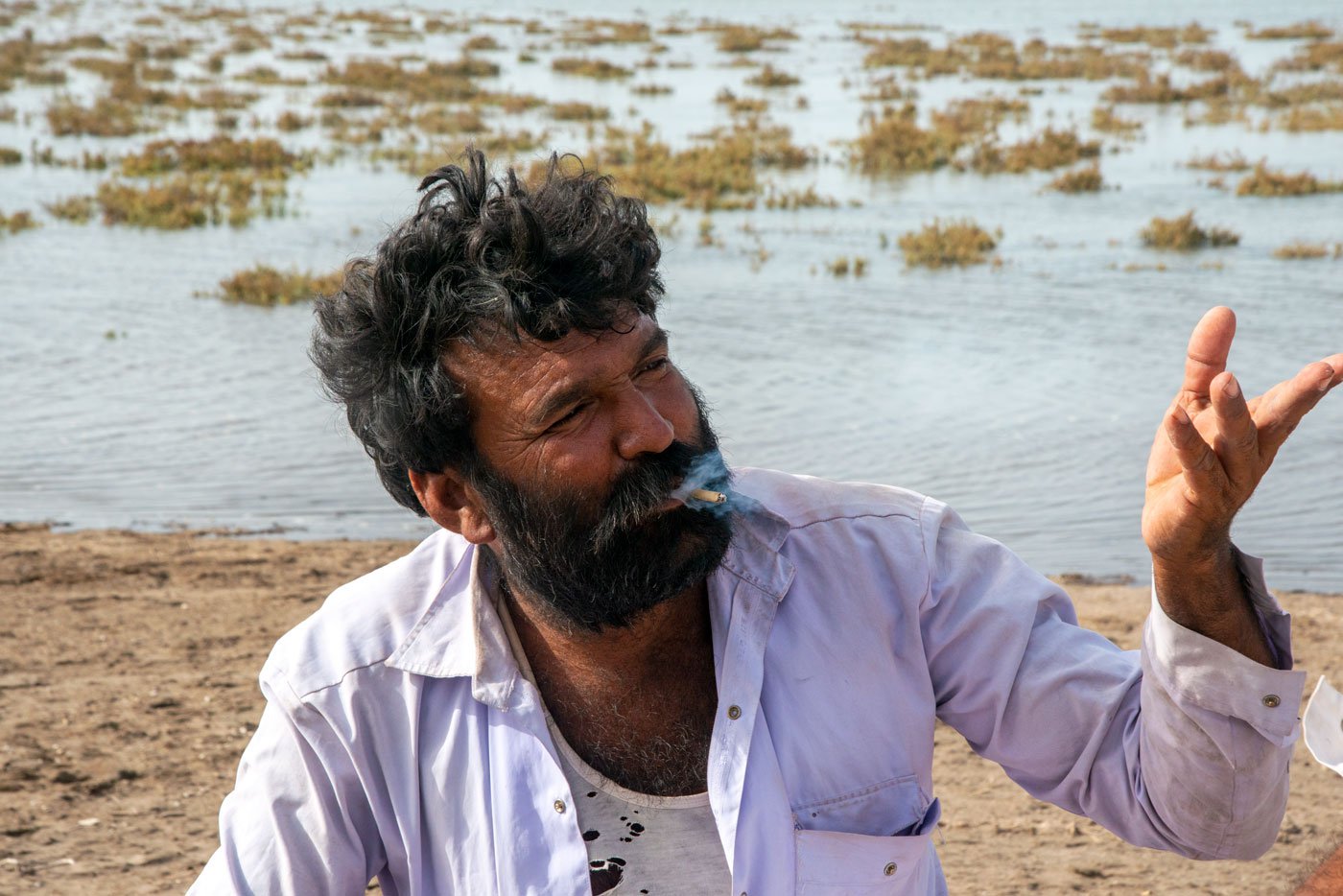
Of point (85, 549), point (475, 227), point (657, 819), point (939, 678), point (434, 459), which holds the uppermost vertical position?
point (475, 227)

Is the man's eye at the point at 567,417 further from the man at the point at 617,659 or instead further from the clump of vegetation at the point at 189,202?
the clump of vegetation at the point at 189,202

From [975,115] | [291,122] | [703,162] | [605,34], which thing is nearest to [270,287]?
[703,162]

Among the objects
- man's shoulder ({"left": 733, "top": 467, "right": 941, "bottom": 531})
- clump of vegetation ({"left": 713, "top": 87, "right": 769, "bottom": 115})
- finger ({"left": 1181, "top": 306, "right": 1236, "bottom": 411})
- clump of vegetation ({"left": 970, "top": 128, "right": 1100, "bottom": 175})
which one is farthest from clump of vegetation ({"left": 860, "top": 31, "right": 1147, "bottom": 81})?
finger ({"left": 1181, "top": 306, "right": 1236, "bottom": 411})

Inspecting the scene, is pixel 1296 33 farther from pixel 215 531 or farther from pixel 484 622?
pixel 484 622

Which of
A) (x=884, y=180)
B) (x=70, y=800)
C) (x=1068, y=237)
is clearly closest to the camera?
(x=70, y=800)

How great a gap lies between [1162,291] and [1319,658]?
23.4 feet

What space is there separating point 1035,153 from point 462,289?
54.2 feet

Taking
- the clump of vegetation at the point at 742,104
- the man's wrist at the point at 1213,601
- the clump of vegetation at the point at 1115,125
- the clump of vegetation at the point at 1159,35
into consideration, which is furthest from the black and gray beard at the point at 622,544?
the clump of vegetation at the point at 1159,35

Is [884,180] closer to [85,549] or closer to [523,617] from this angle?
[85,549]

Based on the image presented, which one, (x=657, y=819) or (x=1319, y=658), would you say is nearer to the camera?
(x=657, y=819)

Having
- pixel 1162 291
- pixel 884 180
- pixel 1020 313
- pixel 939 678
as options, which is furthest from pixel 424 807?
pixel 884 180

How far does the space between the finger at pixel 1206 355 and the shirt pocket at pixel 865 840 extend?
0.66 meters

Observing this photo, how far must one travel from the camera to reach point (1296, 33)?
114 ft

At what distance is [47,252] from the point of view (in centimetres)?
1420
